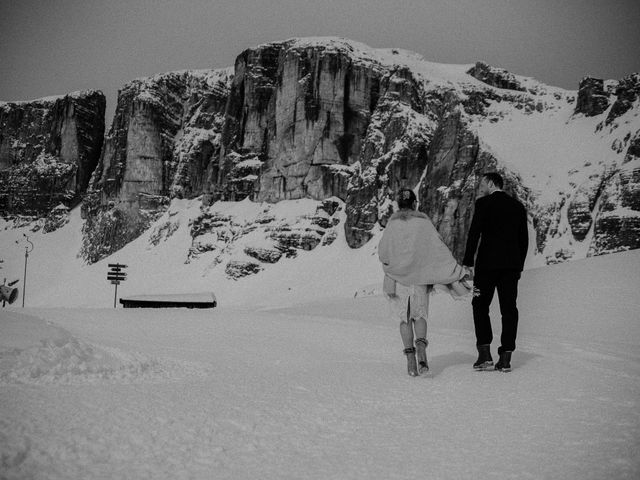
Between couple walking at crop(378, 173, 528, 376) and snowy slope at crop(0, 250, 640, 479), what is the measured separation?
534 mm

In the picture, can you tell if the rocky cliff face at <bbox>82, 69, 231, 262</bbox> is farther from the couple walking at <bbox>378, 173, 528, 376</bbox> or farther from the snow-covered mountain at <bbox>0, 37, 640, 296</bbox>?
the couple walking at <bbox>378, 173, 528, 376</bbox>

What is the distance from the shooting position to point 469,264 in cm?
516

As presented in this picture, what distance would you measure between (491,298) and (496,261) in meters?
0.37

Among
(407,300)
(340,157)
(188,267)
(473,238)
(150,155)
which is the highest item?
(150,155)

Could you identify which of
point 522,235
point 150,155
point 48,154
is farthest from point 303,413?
point 48,154

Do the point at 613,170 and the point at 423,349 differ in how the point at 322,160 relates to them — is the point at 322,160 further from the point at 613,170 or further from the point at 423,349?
the point at 423,349

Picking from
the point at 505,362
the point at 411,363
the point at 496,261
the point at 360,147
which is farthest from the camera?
the point at 360,147

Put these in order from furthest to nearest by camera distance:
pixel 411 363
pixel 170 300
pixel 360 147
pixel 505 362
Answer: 1. pixel 360 147
2. pixel 170 300
3. pixel 505 362
4. pixel 411 363

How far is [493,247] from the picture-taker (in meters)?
5.08

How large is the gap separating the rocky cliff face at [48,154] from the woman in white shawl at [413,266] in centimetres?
14934

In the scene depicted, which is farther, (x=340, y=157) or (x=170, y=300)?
(x=340, y=157)

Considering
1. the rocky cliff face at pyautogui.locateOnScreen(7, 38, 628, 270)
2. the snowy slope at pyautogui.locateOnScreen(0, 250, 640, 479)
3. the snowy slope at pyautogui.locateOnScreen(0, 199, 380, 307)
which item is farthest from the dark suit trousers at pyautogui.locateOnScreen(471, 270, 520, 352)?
the rocky cliff face at pyautogui.locateOnScreen(7, 38, 628, 270)

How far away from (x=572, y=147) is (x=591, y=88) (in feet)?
39.5

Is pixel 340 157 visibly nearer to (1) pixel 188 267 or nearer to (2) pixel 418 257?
(1) pixel 188 267
